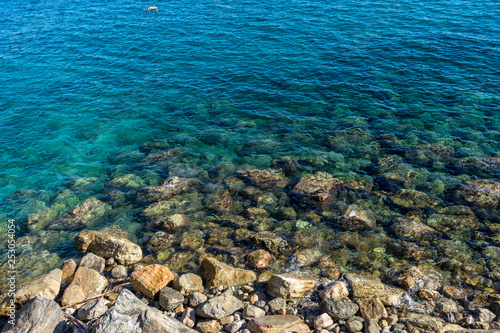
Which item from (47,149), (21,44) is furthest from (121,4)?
(47,149)

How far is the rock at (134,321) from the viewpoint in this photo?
10438mm

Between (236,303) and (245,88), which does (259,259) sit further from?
(245,88)

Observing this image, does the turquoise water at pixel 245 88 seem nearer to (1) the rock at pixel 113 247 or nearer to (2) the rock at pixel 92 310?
(1) the rock at pixel 113 247

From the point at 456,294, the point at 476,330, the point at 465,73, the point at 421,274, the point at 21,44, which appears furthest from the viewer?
the point at 21,44

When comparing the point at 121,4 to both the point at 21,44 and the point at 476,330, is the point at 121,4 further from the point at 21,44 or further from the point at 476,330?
the point at 476,330

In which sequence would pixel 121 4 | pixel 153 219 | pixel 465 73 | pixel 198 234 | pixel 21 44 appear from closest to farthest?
pixel 198 234
pixel 153 219
pixel 465 73
pixel 21 44
pixel 121 4

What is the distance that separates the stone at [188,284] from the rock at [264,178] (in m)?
8.07

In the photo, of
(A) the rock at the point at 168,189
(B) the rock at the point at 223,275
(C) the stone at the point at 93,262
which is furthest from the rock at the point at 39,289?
(A) the rock at the point at 168,189

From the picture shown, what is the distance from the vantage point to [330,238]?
1680 cm

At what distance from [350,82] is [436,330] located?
23.5 meters

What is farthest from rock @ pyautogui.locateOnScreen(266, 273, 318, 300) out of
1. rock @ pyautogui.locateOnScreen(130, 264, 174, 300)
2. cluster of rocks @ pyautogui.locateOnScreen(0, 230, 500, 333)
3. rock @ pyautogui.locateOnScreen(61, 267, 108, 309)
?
rock @ pyautogui.locateOnScreen(61, 267, 108, 309)

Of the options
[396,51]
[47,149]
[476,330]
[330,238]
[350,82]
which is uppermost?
[396,51]

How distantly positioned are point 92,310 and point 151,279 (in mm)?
2350

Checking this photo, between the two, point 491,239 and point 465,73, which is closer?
point 491,239
